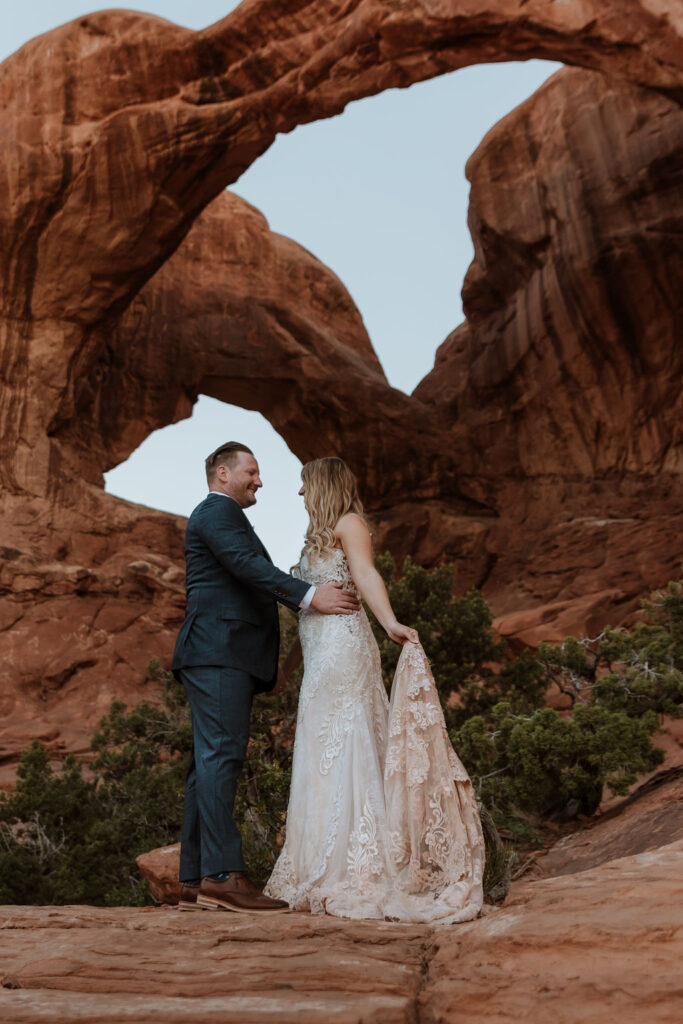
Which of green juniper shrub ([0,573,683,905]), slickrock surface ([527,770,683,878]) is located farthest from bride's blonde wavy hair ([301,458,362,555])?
slickrock surface ([527,770,683,878])

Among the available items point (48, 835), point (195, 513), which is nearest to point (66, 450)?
point (48, 835)

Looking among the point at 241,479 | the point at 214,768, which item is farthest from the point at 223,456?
the point at 214,768

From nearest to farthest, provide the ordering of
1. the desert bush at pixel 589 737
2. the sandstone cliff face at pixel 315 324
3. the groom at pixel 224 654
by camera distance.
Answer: the groom at pixel 224 654 < the desert bush at pixel 589 737 < the sandstone cliff face at pixel 315 324

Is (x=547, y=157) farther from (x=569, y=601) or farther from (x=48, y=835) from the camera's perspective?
(x=48, y=835)

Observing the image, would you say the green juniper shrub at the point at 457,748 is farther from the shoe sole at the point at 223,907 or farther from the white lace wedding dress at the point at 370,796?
the shoe sole at the point at 223,907

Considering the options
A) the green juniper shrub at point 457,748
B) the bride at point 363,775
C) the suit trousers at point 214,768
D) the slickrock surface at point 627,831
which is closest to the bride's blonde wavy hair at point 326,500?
the bride at point 363,775

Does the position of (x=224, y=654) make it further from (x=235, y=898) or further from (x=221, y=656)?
(x=235, y=898)

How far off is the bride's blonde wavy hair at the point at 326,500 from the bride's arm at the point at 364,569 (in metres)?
0.04

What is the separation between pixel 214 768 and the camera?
142 inches

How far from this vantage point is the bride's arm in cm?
382

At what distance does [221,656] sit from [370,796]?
2.52 feet

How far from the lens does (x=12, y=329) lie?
13.6m

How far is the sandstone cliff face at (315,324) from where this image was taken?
1168cm

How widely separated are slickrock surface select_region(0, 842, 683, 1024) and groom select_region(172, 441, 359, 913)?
1.69 ft
